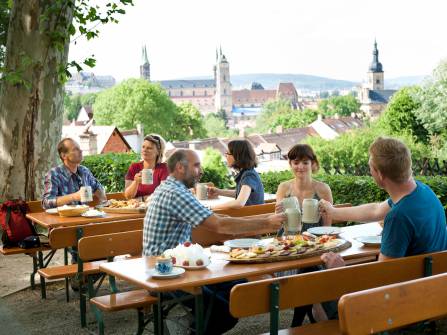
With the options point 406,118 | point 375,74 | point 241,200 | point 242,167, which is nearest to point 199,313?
point 241,200

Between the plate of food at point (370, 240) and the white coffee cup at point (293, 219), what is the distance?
389mm

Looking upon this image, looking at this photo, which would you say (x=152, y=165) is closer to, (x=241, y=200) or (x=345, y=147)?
(x=241, y=200)

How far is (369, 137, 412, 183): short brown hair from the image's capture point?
3.75 m

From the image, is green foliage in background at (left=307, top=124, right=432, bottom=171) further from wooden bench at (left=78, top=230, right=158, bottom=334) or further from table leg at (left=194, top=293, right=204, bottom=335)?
table leg at (left=194, top=293, right=204, bottom=335)

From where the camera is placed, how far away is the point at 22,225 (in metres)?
6.43

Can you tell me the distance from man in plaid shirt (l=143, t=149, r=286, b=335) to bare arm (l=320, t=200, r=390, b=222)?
1.92 feet

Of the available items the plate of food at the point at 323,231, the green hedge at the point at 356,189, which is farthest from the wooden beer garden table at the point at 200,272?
the green hedge at the point at 356,189

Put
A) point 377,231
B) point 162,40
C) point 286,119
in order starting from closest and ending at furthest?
point 377,231 → point 286,119 → point 162,40

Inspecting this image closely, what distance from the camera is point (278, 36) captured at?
182m

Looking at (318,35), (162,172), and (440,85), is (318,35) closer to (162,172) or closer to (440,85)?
(440,85)

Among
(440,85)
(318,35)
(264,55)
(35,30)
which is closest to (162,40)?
(264,55)

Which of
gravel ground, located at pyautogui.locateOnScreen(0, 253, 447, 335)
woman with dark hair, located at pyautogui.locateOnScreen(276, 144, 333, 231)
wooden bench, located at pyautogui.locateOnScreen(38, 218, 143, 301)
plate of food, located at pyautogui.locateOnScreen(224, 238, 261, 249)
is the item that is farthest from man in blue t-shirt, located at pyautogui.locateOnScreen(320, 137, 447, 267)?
wooden bench, located at pyautogui.locateOnScreen(38, 218, 143, 301)

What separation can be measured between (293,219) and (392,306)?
4.77ft

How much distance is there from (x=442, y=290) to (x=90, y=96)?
131889 millimetres
